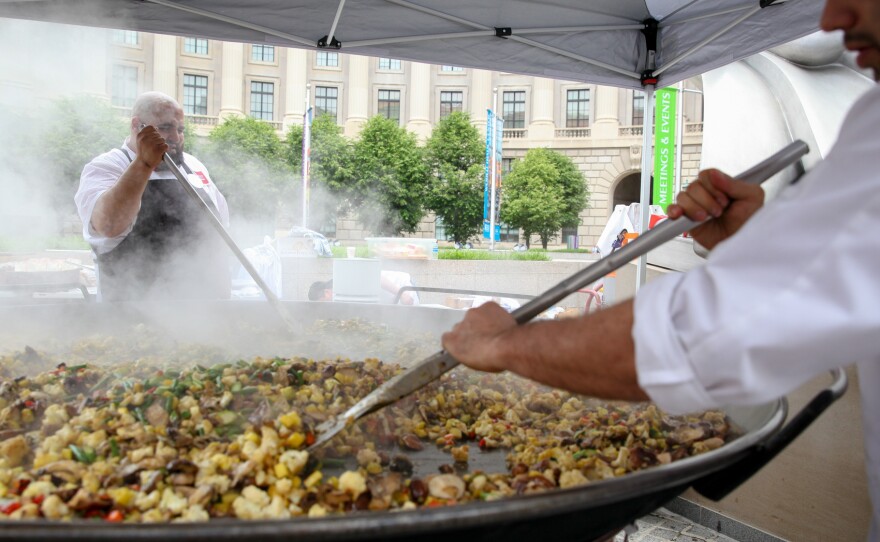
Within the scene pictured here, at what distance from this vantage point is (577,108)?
3209 cm

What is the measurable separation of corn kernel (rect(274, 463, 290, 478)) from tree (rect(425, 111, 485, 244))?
91.8 ft

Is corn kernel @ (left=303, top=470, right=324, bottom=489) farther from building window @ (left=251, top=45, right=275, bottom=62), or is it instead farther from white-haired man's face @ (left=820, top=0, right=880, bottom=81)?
building window @ (left=251, top=45, right=275, bottom=62)

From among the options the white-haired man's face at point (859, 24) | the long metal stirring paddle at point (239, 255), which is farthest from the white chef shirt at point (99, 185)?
the white-haired man's face at point (859, 24)

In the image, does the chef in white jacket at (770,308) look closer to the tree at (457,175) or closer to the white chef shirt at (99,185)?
the white chef shirt at (99,185)

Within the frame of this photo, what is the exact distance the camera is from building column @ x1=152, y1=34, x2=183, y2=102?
28.3 m

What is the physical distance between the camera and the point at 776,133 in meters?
5.27

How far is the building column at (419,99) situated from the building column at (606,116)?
8.48 meters

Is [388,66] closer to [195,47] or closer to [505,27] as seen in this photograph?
[195,47]

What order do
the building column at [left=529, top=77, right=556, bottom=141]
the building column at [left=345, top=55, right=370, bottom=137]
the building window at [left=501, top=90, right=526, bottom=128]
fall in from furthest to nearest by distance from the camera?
the building window at [left=501, top=90, right=526, bottom=128] → the building column at [left=345, top=55, right=370, bottom=137] → the building column at [left=529, top=77, right=556, bottom=141]

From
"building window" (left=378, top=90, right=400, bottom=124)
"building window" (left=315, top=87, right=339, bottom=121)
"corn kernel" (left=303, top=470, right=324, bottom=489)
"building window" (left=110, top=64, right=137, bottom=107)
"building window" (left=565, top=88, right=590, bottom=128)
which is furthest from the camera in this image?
"building window" (left=378, top=90, right=400, bottom=124)

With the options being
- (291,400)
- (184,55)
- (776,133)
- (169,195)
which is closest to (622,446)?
(291,400)

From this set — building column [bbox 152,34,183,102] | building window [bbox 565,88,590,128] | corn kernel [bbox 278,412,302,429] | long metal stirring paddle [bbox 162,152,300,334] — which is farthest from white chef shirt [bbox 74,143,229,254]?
building window [bbox 565,88,590,128]

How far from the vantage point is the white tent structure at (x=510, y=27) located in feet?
10.1

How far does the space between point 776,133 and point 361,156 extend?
2449 cm
